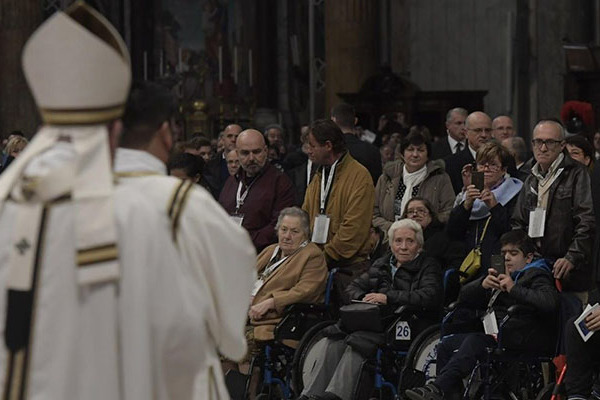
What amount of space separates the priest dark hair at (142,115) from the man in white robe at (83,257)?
0.17 metres

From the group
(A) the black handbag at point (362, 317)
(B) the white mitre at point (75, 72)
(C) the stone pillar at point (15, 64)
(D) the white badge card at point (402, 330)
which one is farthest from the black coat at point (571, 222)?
(C) the stone pillar at point (15, 64)

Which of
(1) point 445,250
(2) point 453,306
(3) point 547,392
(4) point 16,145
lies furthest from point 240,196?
(4) point 16,145

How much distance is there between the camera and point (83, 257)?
448cm

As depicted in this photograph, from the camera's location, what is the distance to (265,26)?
33438 mm

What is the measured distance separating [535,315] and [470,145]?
330cm

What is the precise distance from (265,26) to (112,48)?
2897 cm

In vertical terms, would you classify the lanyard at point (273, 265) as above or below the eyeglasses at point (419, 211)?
below

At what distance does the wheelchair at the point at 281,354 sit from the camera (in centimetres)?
1087

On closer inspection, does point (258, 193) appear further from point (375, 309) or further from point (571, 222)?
point (571, 222)

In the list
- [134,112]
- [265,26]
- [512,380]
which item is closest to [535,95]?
[265,26]

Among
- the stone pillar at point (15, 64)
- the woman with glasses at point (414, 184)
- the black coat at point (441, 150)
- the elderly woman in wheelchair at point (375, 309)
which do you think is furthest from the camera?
the stone pillar at point (15, 64)

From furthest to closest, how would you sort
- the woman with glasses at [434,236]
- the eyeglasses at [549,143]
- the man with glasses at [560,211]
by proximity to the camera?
the woman with glasses at [434,236]
the eyeglasses at [549,143]
the man with glasses at [560,211]

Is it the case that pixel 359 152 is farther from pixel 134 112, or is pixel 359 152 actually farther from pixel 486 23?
pixel 486 23

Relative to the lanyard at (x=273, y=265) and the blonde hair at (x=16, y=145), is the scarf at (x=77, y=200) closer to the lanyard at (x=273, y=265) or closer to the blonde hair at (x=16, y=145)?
the lanyard at (x=273, y=265)
